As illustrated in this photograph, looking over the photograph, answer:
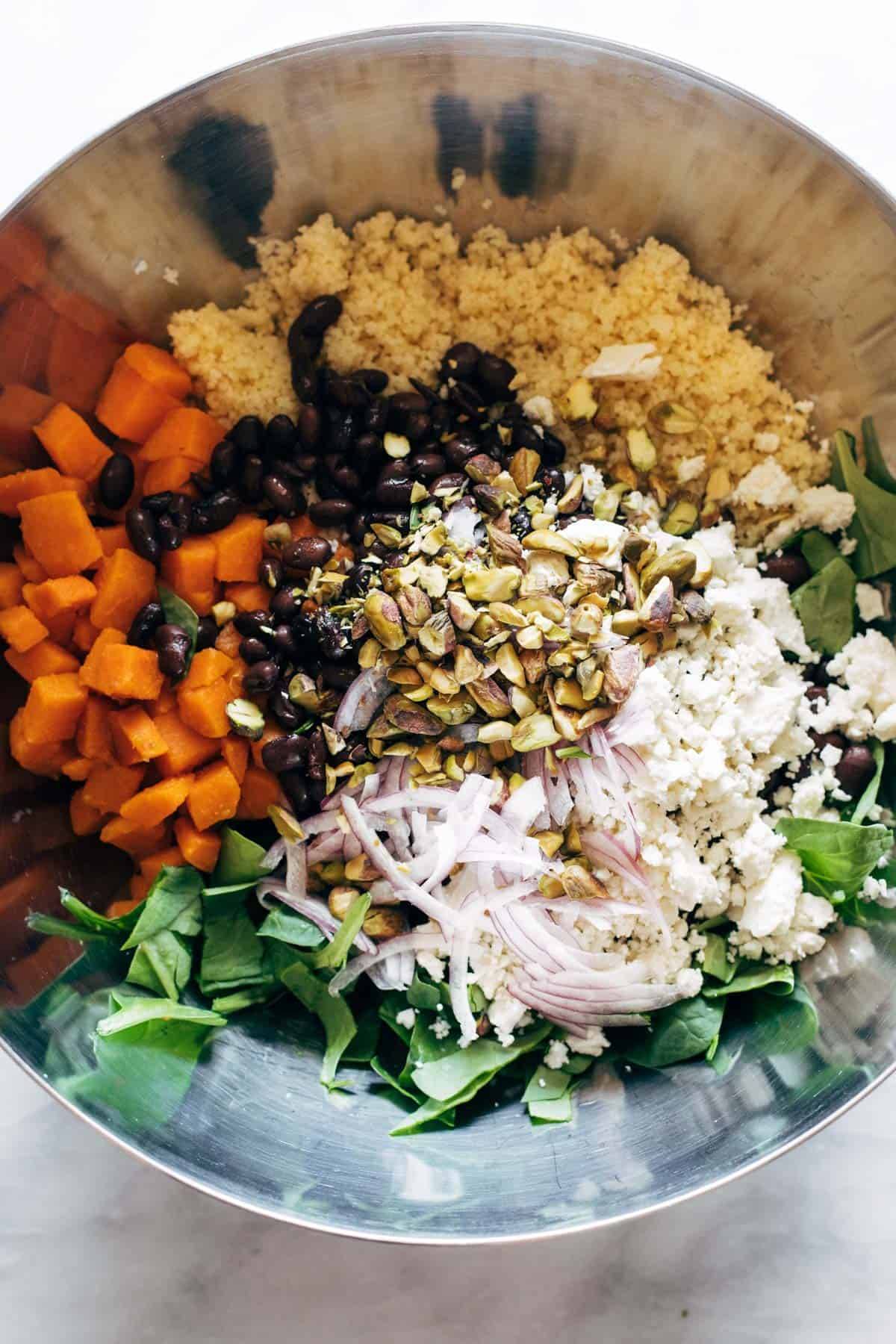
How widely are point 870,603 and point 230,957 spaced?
1212 mm

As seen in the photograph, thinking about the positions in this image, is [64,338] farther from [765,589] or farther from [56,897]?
[765,589]

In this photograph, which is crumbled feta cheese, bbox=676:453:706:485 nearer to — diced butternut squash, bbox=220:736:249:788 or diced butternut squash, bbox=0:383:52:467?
diced butternut squash, bbox=220:736:249:788

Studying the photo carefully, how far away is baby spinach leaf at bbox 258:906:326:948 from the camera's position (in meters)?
1.72

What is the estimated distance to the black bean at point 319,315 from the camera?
179cm

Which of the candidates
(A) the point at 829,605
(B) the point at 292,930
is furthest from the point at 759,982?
(B) the point at 292,930

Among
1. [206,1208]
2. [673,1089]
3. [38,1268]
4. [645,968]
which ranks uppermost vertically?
[645,968]

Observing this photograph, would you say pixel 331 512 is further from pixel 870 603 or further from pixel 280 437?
pixel 870 603

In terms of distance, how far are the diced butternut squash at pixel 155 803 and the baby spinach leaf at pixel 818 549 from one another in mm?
1108

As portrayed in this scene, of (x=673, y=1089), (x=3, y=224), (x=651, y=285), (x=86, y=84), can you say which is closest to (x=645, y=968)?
(x=673, y=1089)

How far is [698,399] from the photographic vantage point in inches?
72.2

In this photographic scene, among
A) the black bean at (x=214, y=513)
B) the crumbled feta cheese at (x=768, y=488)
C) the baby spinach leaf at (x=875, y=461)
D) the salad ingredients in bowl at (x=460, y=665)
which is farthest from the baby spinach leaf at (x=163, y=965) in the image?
the baby spinach leaf at (x=875, y=461)

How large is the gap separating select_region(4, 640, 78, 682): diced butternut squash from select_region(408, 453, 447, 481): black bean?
647 millimetres

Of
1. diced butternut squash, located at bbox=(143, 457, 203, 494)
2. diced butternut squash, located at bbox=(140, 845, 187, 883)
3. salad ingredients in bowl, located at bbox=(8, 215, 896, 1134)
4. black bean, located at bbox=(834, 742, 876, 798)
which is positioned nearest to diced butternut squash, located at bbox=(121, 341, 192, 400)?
salad ingredients in bowl, located at bbox=(8, 215, 896, 1134)

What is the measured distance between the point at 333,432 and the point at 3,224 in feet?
1.89
